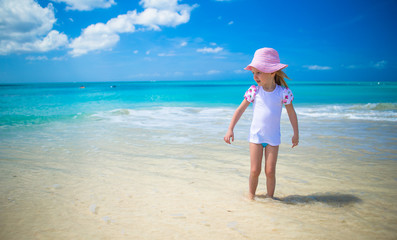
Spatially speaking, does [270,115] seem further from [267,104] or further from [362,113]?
[362,113]

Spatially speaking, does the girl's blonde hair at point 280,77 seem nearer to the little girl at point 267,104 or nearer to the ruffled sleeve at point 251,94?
the little girl at point 267,104

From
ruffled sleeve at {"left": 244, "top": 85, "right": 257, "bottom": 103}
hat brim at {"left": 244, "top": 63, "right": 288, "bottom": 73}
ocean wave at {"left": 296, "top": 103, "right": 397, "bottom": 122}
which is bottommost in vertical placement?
ocean wave at {"left": 296, "top": 103, "right": 397, "bottom": 122}

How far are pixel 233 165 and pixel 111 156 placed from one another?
8.66 ft

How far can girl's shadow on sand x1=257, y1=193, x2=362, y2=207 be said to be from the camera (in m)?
2.97

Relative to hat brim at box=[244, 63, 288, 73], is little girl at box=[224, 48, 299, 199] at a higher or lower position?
lower

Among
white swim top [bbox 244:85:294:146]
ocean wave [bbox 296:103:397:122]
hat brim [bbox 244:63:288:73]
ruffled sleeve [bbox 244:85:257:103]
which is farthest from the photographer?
ocean wave [bbox 296:103:397:122]

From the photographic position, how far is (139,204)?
2879 mm

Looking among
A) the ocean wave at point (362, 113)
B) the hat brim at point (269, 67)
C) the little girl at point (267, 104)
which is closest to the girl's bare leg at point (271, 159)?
the little girl at point (267, 104)

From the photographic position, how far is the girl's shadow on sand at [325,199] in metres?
2.97

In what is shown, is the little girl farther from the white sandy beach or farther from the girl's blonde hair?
the white sandy beach

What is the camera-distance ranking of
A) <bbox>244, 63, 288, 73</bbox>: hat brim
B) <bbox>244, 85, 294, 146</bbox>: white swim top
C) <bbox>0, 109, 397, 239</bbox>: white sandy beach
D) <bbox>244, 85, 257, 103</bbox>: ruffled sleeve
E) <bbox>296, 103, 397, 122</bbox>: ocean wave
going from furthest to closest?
<bbox>296, 103, 397, 122</bbox>: ocean wave
<bbox>244, 85, 257, 103</bbox>: ruffled sleeve
<bbox>244, 85, 294, 146</bbox>: white swim top
<bbox>244, 63, 288, 73</bbox>: hat brim
<bbox>0, 109, 397, 239</bbox>: white sandy beach

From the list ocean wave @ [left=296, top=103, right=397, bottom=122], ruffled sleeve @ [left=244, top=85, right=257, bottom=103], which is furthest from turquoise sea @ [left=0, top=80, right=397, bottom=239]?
ocean wave @ [left=296, top=103, right=397, bottom=122]

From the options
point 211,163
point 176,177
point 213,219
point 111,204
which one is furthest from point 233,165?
point 111,204

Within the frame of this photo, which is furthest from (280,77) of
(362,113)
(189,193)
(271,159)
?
(362,113)
